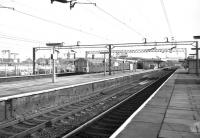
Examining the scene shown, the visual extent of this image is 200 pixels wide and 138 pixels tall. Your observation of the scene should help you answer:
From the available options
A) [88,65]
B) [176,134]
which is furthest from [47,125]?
[88,65]

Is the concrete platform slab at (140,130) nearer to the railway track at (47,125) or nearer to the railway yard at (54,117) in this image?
the railway yard at (54,117)

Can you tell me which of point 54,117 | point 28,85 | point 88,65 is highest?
point 88,65

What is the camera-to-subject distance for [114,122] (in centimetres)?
954

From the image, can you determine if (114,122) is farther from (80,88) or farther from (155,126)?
(80,88)

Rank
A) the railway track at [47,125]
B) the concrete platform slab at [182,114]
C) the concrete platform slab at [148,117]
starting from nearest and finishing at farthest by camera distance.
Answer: the railway track at [47,125], the concrete platform slab at [148,117], the concrete platform slab at [182,114]

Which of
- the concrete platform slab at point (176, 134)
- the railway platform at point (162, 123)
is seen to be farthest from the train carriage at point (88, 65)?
the concrete platform slab at point (176, 134)

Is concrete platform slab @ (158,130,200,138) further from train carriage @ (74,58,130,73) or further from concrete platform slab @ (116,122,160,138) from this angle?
train carriage @ (74,58,130,73)

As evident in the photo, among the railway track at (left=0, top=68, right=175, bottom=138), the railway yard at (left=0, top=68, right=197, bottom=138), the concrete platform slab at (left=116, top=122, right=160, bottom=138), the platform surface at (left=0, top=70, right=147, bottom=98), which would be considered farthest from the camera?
the platform surface at (left=0, top=70, right=147, bottom=98)

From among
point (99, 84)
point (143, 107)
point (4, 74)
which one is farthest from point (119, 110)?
point (4, 74)

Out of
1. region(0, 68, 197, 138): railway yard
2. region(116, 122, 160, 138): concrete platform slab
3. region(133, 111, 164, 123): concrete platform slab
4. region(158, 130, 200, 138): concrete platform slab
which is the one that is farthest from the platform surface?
region(158, 130, 200, 138): concrete platform slab

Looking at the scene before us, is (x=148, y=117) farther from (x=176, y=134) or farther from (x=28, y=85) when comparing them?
(x=28, y=85)

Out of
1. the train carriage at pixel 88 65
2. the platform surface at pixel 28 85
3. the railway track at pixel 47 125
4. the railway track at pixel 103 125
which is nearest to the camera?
the railway track at pixel 103 125

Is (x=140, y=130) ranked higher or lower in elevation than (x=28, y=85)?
lower

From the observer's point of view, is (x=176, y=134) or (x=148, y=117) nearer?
(x=176, y=134)
